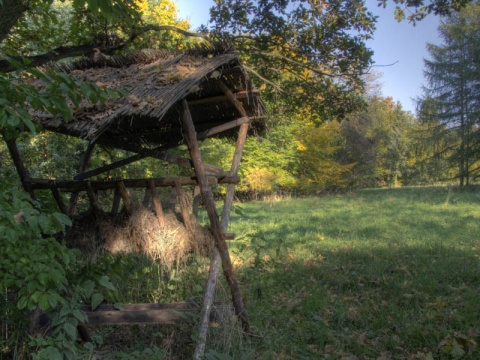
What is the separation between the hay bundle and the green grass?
0.59 metres

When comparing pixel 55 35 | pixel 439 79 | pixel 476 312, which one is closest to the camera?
pixel 476 312

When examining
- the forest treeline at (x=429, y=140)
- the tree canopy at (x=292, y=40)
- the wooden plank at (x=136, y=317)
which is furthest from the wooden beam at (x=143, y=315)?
the forest treeline at (x=429, y=140)

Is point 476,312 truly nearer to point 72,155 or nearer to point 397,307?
point 397,307

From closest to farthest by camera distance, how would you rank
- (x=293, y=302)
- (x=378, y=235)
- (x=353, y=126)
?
(x=293, y=302) < (x=378, y=235) < (x=353, y=126)

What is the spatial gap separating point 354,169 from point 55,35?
3431 cm

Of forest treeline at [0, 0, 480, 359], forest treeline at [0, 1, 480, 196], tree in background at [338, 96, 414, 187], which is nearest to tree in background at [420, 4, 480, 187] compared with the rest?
forest treeline at [0, 1, 480, 196]

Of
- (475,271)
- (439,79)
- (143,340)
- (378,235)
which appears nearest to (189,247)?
(143,340)

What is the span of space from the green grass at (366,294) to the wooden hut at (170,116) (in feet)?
3.00

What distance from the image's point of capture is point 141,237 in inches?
203

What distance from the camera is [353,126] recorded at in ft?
120

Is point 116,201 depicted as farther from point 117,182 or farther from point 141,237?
point 141,237

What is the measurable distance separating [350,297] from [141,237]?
309 centimetres

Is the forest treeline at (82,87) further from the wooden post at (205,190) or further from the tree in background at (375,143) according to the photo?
the tree in background at (375,143)

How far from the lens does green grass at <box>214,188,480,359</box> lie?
4.43 m
